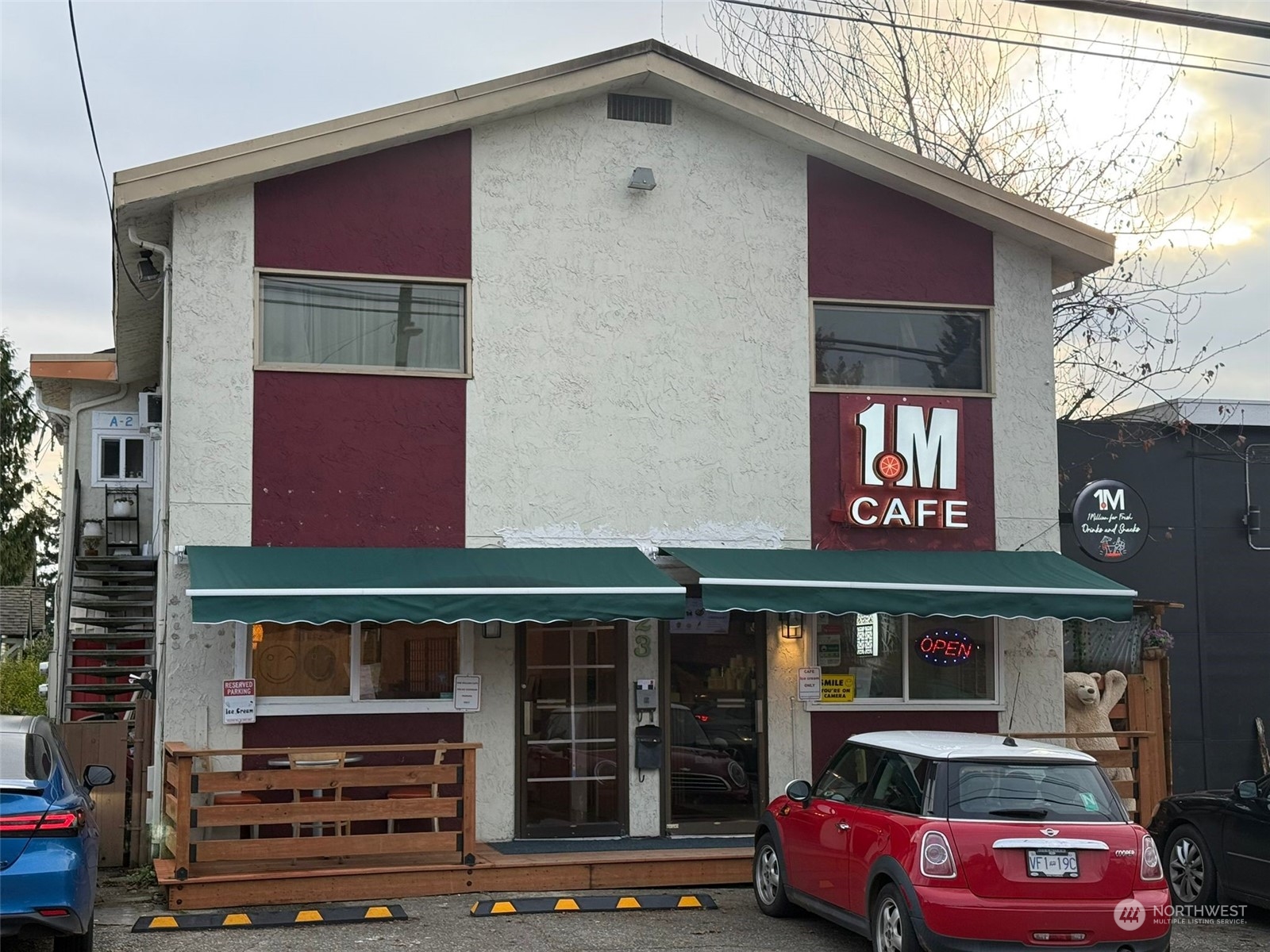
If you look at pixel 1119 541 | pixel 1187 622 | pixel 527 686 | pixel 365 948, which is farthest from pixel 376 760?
pixel 1187 622

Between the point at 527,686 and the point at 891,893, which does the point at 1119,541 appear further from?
the point at 891,893

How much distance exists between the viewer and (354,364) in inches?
516

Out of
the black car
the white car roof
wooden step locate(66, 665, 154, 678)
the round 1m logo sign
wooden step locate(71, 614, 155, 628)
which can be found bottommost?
the black car

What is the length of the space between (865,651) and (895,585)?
1639 millimetres

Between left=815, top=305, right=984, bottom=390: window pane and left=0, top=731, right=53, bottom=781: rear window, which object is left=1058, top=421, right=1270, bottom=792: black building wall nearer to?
left=815, top=305, right=984, bottom=390: window pane

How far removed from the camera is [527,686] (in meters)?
13.3

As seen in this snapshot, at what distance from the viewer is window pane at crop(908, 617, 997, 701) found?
14.3 metres

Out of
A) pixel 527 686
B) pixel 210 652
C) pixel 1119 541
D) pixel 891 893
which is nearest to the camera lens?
pixel 891 893

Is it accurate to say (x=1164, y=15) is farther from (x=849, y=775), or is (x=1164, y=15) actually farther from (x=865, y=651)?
(x=865, y=651)

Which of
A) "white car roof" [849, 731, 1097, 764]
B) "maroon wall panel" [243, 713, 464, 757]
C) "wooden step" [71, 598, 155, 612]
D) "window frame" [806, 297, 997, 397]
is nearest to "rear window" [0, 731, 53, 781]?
"maroon wall panel" [243, 713, 464, 757]

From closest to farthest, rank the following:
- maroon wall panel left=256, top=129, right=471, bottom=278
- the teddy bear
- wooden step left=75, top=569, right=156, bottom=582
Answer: maroon wall panel left=256, top=129, right=471, bottom=278, the teddy bear, wooden step left=75, top=569, right=156, bottom=582

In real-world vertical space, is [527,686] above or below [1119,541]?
below

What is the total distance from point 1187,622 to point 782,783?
630 centimetres

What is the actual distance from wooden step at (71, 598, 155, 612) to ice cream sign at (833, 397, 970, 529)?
30.1ft
